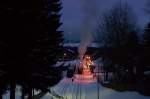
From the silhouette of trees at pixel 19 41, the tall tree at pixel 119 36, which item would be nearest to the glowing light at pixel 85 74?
the tall tree at pixel 119 36

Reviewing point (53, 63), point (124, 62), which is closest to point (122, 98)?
point (53, 63)

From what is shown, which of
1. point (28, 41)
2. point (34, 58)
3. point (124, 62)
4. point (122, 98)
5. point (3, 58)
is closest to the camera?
point (3, 58)

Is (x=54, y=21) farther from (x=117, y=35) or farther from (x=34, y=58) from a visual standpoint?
(x=117, y=35)

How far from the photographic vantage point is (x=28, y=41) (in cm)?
3000

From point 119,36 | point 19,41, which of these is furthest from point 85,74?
point 19,41

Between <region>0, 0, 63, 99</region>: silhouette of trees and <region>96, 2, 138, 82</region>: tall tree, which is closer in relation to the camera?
<region>0, 0, 63, 99</region>: silhouette of trees

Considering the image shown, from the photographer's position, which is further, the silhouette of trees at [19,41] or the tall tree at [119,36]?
the tall tree at [119,36]

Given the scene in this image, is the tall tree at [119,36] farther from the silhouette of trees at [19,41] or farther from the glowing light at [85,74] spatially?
the silhouette of trees at [19,41]

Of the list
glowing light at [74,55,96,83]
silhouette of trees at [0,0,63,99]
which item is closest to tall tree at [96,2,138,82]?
glowing light at [74,55,96,83]

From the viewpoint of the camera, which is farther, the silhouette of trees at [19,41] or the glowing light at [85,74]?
the glowing light at [85,74]

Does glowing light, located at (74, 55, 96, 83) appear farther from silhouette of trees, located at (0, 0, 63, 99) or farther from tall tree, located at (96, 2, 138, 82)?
silhouette of trees, located at (0, 0, 63, 99)

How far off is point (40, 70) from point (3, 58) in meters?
11.0

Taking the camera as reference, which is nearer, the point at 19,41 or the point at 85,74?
the point at 19,41

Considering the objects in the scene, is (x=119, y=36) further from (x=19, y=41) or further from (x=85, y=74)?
(x=19, y=41)
